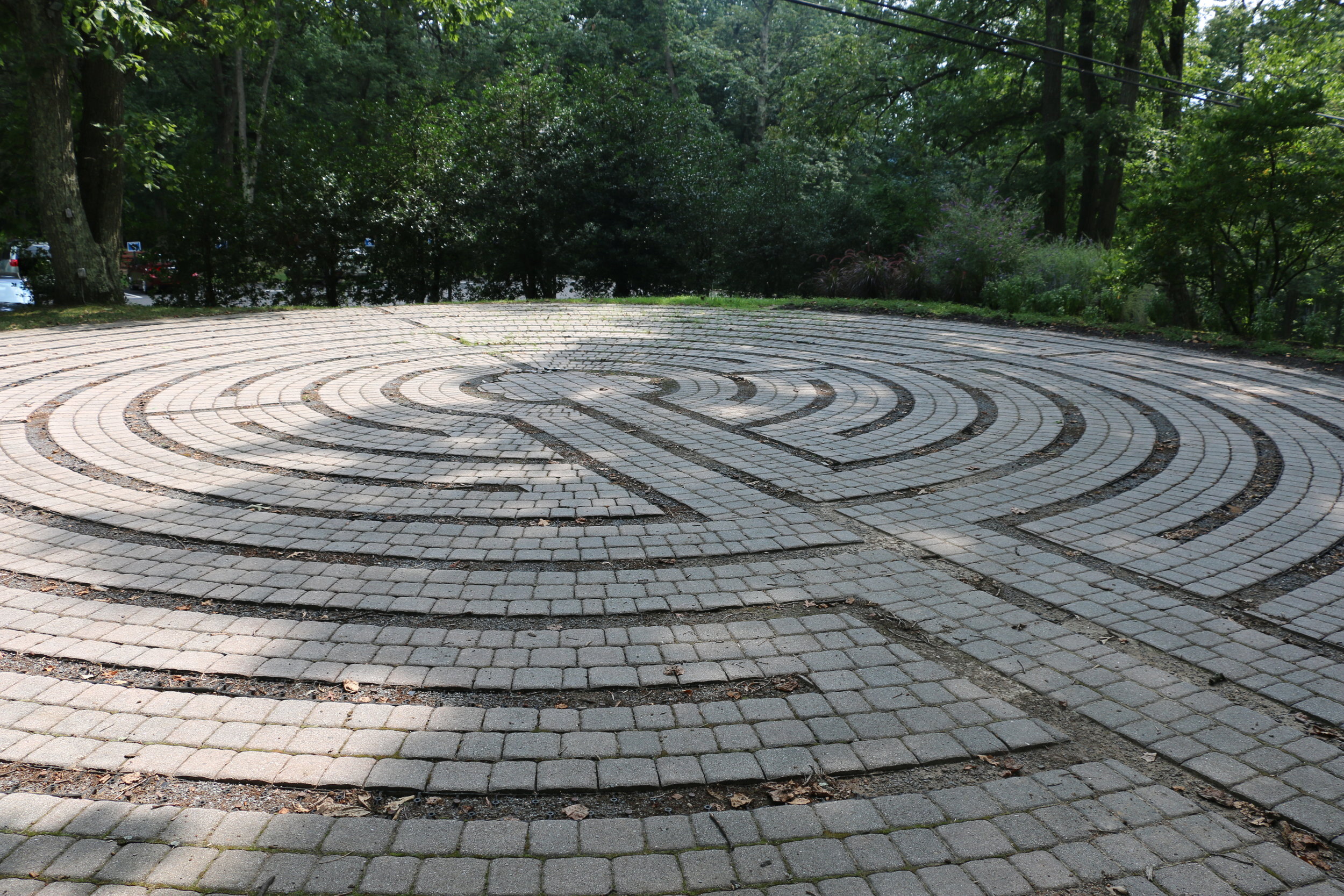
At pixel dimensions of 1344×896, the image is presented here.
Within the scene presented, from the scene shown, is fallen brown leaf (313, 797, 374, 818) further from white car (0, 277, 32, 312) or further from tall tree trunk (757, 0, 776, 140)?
tall tree trunk (757, 0, 776, 140)

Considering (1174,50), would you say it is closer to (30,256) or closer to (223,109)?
(30,256)

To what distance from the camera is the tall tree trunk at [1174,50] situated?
2275cm

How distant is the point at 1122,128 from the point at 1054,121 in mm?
1997

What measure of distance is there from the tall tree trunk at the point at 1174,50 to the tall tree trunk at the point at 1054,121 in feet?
9.02

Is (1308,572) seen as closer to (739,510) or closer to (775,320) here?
(739,510)

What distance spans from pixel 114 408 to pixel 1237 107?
13.8m

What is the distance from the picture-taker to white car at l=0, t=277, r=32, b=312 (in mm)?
16062

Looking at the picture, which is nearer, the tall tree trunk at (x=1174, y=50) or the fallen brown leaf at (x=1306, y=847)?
the fallen brown leaf at (x=1306, y=847)

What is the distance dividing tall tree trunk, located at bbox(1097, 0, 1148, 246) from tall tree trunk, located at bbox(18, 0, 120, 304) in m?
21.0

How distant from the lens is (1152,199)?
1209cm

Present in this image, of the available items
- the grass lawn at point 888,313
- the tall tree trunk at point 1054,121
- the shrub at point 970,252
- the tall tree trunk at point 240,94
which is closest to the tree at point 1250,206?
the grass lawn at point 888,313

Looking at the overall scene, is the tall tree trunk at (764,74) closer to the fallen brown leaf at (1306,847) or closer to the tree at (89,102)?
the tree at (89,102)

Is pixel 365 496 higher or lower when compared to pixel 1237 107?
lower

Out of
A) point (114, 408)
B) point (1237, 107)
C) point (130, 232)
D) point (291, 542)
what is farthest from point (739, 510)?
point (130, 232)
